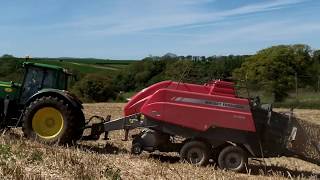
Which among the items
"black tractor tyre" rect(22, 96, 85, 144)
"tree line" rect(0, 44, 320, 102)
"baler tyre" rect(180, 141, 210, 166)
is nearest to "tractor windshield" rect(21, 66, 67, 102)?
"black tractor tyre" rect(22, 96, 85, 144)

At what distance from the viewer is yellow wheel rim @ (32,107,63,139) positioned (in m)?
12.2

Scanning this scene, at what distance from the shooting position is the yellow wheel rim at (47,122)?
1216cm

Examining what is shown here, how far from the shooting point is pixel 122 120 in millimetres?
11695

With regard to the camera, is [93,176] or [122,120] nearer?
[93,176]

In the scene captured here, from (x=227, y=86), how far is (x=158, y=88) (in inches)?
53.6

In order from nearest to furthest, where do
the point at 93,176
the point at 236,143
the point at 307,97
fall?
the point at 93,176
the point at 236,143
the point at 307,97

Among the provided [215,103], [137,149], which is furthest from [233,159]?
Result: [137,149]

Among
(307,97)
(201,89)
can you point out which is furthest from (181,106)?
(307,97)

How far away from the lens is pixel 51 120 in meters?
12.2

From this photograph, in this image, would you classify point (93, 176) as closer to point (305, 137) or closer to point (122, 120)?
point (122, 120)

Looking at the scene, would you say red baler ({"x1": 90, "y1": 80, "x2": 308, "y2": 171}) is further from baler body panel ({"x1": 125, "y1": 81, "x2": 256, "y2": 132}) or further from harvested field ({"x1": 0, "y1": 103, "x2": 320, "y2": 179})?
harvested field ({"x1": 0, "y1": 103, "x2": 320, "y2": 179})

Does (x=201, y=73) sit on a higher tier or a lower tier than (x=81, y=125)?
higher

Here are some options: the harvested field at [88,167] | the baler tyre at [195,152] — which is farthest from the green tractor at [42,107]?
the baler tyre at [195,152]

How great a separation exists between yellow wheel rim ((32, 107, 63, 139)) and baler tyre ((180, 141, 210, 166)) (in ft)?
9.09
